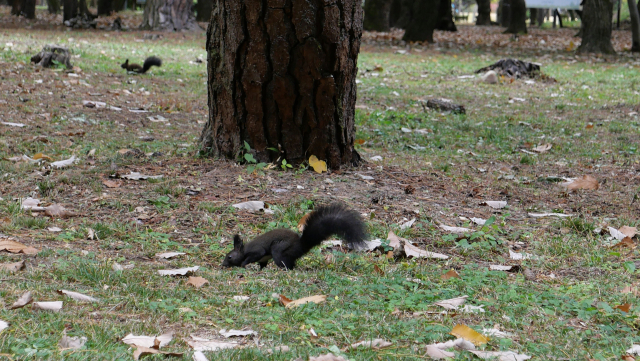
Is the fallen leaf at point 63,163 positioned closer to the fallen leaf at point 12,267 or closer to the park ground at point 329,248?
the park ground at point 329,248

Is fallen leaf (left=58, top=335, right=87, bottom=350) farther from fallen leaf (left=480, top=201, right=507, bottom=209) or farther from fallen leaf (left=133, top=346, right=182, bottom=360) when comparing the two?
fallen leaf (left=480, top=201, right=507, bottom=209)

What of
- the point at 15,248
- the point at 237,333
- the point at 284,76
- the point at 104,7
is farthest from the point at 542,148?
the point at 104,7

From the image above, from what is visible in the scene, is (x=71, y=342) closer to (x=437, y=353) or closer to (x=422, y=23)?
(x=437, y=353)

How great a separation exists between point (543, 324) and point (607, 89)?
1110cm

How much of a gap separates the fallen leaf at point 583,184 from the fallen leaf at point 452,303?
317 centimetres

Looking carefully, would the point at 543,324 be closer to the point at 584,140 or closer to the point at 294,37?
the point at 294,37

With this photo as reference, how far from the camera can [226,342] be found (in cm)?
300

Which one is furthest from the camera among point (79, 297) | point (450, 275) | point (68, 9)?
point (68, 9)

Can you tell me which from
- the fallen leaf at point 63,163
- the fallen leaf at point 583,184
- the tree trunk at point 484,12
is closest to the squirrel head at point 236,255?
the fallen leaf at point 63,163

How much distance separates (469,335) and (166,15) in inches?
904

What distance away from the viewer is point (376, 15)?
27078 mm

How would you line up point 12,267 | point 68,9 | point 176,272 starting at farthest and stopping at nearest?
point 68,9 → point 176,272 → point 12,267

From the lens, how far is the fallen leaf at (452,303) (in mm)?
3468

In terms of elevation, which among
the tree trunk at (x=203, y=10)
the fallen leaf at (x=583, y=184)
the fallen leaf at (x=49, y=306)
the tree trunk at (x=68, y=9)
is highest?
the tree trunk at (x=203, y=10)
